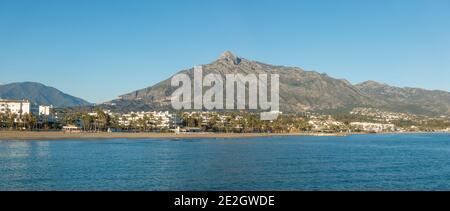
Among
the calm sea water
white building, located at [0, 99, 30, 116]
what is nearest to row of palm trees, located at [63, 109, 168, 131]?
white building, located at [0, 99, 30, 116]

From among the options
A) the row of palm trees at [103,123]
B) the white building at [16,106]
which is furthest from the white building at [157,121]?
the white building at [16,106]

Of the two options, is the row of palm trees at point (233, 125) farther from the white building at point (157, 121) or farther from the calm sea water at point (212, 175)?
the calm sea water at point (212, 175)

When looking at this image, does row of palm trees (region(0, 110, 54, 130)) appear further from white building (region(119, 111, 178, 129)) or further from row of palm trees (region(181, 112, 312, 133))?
A: row of palm trees (region(181, 112, 312, 133))

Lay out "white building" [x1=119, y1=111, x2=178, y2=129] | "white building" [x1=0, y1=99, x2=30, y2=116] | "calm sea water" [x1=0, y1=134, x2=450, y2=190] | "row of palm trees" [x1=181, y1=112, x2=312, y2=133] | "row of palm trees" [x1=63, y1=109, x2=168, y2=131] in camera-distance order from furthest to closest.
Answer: "white building" [x1=0, y1=99, x2=30, y2=116], "row of palm trees" [x1=181, y1=112, x2=312, y2=133], "white building" [x1=119, y1=111, x2=178, y2=129], "row of palm trees" [x1=63, y1=109, x2=168, y2=131], "calm sea water" [x1=0, y1=134, x2=450, y2=190]

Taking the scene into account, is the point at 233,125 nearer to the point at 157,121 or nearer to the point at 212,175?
the point at 157,121

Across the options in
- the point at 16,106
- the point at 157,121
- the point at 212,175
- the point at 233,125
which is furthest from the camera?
the point at 16,106

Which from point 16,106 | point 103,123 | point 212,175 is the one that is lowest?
point 212,175

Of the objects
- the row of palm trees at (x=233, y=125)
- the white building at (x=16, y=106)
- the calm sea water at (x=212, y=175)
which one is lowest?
the calm sea water at (x=212, y=175)

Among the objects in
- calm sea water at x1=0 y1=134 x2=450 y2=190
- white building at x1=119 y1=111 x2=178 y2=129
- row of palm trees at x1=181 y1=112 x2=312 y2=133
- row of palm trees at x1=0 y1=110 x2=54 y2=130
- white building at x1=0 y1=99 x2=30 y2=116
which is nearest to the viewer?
calm sea water at x1=0 y1=134 x2=450 y2=190

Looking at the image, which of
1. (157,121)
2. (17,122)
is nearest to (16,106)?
(157,121)

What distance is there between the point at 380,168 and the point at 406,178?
7.98 meters
